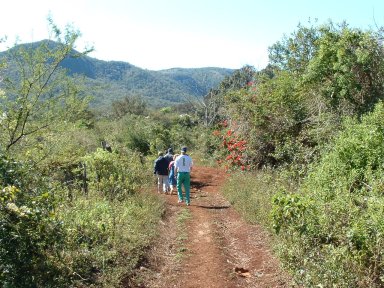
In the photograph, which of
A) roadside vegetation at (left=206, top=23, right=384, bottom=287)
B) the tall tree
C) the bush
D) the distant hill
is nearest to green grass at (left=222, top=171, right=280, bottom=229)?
Answer: roadside vegetation at (left=206, top=23, right=384, bottom=287)

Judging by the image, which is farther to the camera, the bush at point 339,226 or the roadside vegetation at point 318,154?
the roadside vegetation at point 318,154

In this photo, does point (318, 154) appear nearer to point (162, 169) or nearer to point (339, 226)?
point (162, 169)

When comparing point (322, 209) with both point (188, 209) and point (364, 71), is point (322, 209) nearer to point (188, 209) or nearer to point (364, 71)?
point (188, 209)

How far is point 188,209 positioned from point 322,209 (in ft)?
18.2

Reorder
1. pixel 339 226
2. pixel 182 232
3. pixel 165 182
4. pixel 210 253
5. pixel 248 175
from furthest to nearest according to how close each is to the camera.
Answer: pixel 248 175, pixel 165 182, pixel 182 232, pixel 210 253, pixel 339 226

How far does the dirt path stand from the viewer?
6.69 meters

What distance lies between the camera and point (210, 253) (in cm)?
786

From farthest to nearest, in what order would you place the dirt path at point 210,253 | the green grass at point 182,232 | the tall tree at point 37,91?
the tall tree at point 37,91 < the green grass at point 182,232 < the dirt path at point 210,253

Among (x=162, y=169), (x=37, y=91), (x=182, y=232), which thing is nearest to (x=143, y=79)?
(x=162, y=169)

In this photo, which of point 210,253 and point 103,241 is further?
point 210,253

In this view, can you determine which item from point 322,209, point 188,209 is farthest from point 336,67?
point 322,209

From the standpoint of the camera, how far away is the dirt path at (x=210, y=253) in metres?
6.69

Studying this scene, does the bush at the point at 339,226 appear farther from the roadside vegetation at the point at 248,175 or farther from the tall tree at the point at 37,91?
the tall tree at the point at 37,91

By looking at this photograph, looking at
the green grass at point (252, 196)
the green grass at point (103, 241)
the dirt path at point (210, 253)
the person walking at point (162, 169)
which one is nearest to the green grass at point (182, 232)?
the dirt path at point (210, 253)
